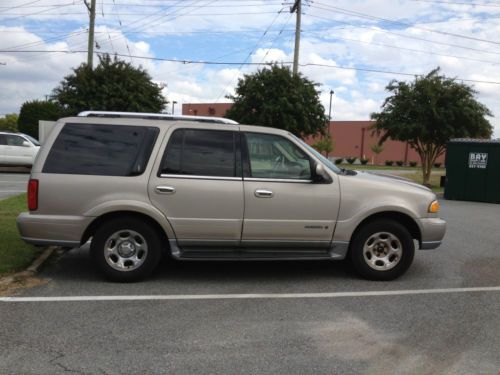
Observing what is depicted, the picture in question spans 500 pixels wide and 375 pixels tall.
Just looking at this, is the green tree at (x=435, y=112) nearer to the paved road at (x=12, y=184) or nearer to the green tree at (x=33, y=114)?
the paved road at (x=12, y=184)

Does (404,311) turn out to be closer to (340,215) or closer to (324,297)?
(324,297)

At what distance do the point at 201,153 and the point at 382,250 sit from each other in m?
2.43

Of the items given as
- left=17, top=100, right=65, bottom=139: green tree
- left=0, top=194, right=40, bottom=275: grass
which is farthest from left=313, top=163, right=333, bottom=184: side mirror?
left=17, top=100, right=65, bottom=139: green tree

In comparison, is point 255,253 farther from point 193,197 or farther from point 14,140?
point 14,140

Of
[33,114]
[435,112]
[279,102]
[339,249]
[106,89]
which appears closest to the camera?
[339,249]

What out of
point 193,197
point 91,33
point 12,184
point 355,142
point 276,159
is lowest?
point 12,184

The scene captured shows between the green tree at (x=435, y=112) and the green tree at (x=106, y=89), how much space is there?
40.9 feet

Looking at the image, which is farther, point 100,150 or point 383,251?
point 383,251

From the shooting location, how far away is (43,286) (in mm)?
5621

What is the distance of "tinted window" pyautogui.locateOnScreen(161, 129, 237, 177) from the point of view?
5770 millimetres

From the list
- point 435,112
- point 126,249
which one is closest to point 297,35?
point 435,112

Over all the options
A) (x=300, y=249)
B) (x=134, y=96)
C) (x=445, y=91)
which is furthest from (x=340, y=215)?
(x=134, y=96)

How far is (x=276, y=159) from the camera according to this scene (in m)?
5.91

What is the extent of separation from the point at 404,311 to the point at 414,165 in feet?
193
